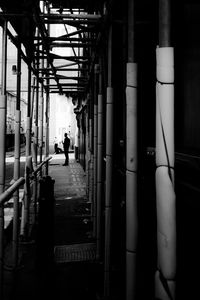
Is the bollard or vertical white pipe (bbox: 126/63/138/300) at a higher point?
vertical white pipe (bbox: 126/63/138/300)

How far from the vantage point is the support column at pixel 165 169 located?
1.53 metres

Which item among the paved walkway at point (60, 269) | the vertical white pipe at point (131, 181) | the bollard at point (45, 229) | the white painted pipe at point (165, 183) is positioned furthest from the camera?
the bollard at point (45, 229)

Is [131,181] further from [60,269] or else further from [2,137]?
[60,269]

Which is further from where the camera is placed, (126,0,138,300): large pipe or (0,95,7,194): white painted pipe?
Answer: (0,95,7,194): white painted pipe

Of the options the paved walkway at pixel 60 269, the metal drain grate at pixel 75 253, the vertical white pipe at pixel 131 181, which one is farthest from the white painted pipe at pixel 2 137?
the metal drain grate at pixel 75 253

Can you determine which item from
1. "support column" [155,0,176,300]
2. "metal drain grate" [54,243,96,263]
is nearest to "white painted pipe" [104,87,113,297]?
"metal drain grate" [54,243,96,263]

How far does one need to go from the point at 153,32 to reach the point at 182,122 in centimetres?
135

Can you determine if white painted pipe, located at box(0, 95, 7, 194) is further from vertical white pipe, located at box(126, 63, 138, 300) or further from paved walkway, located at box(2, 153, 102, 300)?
vertical white pipe, located at box(126, 63, 138, 300)

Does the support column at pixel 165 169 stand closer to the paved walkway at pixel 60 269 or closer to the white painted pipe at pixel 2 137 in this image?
the white painted pipe at pixel 2 137

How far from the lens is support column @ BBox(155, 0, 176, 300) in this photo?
1528 mm

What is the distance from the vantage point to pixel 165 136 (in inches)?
62.7

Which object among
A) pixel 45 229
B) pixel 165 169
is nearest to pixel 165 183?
pixel 165 169

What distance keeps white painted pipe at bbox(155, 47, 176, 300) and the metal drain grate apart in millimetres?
3804

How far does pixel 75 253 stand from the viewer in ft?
17.7
